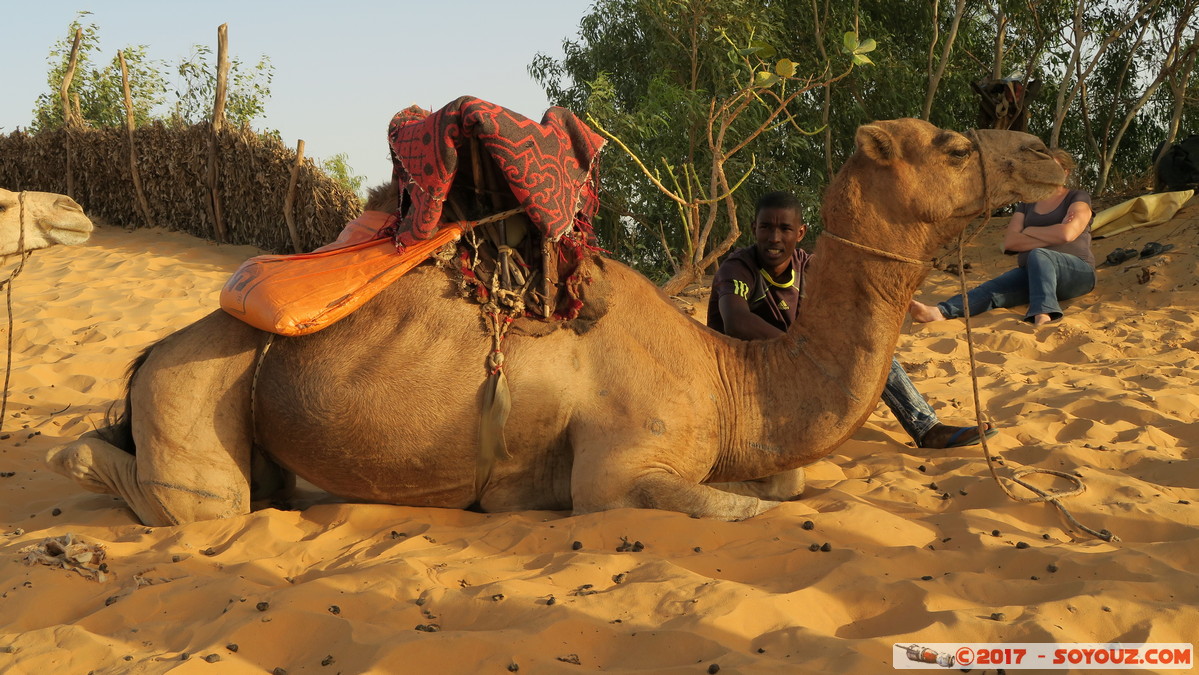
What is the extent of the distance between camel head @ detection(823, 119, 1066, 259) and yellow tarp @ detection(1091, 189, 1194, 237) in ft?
25.6

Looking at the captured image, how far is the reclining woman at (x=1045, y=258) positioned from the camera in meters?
8.70

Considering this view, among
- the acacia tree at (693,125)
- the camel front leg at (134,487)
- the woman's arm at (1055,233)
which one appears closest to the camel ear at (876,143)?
the camel front leg at (134,487)

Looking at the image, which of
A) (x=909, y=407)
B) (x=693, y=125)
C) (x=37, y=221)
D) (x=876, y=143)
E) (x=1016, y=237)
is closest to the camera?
(x=876, y=143)

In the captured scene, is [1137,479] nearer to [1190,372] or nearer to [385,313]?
[1190,372]

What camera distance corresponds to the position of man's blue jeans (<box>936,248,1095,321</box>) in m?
8.63

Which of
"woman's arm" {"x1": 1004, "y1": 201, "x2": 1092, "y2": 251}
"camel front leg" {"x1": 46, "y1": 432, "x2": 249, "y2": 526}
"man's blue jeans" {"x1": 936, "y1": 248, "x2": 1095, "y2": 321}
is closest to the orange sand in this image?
"camel front leg" {"x1": 46, "y1": 432, "x2": 249, "y2": 526}

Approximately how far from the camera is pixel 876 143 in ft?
13.1

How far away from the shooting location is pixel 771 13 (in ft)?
45.8

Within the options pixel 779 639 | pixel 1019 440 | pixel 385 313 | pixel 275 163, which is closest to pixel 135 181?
pixel 275 163

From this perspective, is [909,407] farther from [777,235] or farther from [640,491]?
[640,491]

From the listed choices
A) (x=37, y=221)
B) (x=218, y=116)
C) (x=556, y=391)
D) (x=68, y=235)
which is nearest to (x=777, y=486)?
(x=556, y=391)

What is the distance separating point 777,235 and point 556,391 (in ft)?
6.37

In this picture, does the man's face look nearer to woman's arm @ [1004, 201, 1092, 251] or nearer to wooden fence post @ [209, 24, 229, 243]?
woman's arm @ [1004, 201, 1092, 251]

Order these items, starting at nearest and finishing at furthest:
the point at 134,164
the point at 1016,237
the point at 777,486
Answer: the point at 777,486, the point at 1016,237, the point at 134,164
